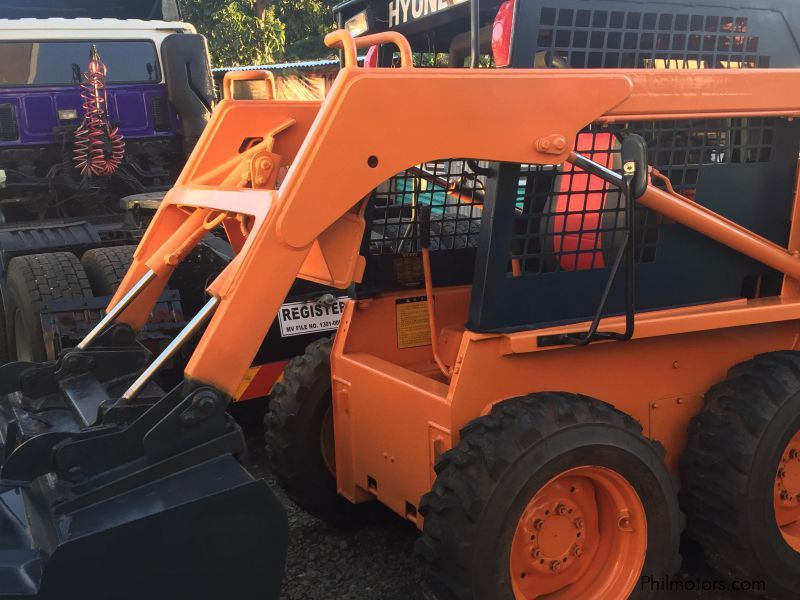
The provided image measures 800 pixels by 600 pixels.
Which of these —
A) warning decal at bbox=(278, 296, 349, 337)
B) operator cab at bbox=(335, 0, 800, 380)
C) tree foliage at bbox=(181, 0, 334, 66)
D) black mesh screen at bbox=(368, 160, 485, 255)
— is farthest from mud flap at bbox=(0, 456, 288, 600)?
tree foliage at bbox=(181, 0, 334, 66)

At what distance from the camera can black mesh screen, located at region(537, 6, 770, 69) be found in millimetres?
2857

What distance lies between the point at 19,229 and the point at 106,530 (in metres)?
3.59

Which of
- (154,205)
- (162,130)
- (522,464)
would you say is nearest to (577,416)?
(522,464)

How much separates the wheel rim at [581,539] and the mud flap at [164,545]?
2.75ft

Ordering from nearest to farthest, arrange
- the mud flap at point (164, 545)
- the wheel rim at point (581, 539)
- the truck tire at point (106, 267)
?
the mud flap at point (164, 545), the wheel rim at point (581, 539), the truck tire at point (106, 267)

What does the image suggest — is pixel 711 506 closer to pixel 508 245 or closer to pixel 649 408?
pixel 649 408

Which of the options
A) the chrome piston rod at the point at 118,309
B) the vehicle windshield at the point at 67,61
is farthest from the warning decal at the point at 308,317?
the vehicle windshield at the point at 67,61

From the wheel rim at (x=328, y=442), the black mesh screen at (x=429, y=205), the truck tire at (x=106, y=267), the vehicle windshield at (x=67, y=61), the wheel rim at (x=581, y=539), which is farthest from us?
the vehicle windshield at (x=67, y=61)

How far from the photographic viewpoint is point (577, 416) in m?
2.67

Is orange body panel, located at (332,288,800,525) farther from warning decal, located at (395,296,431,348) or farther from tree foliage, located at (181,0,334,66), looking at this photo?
tree foliage, located at (181,0,334,66)

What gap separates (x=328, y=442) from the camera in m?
3.73

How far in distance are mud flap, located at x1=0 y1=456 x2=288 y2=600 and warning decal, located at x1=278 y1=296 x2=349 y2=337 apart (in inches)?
81.2

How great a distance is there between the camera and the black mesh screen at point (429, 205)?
139 inches

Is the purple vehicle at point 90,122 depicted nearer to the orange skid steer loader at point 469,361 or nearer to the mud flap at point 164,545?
the orange skid steer loader at point 469,361
